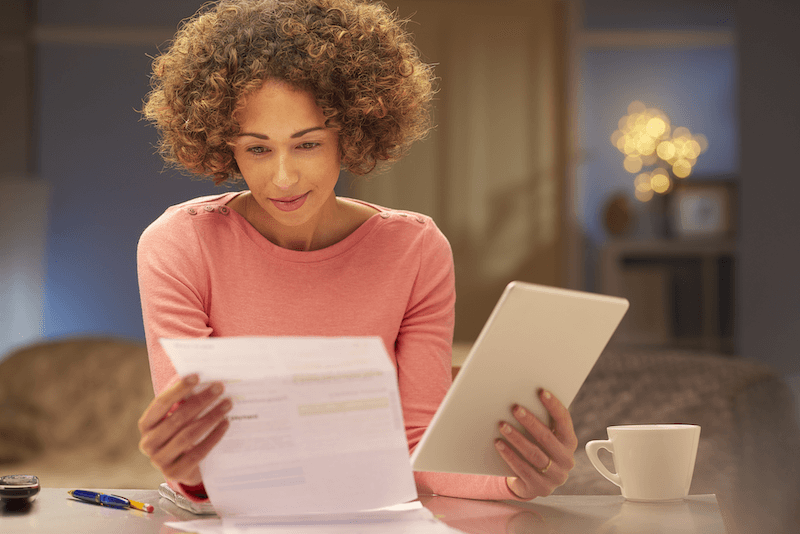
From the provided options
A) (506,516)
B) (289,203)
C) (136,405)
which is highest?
(289,203)

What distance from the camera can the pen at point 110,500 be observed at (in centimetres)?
83

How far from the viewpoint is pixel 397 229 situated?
1.17 meters

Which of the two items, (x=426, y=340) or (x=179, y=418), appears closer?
(x=179, y=418)

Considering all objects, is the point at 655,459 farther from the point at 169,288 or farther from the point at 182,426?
→ the point at 169,288

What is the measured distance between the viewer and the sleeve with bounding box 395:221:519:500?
1.08m

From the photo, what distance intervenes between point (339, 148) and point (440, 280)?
0.79 ft

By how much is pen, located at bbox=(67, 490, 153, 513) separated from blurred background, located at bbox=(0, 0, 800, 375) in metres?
3.20

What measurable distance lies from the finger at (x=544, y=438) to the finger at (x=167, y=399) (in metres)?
0.33

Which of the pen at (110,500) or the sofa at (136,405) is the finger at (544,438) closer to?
the pen at (110,500)

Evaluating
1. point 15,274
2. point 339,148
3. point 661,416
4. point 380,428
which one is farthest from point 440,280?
point 15,274

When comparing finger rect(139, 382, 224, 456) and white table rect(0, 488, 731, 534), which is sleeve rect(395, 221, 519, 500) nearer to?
white table rect(0, 488, 731, 534)

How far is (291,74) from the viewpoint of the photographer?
0.97 m

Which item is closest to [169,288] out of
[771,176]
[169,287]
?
[169,287]

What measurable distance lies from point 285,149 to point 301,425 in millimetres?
392
